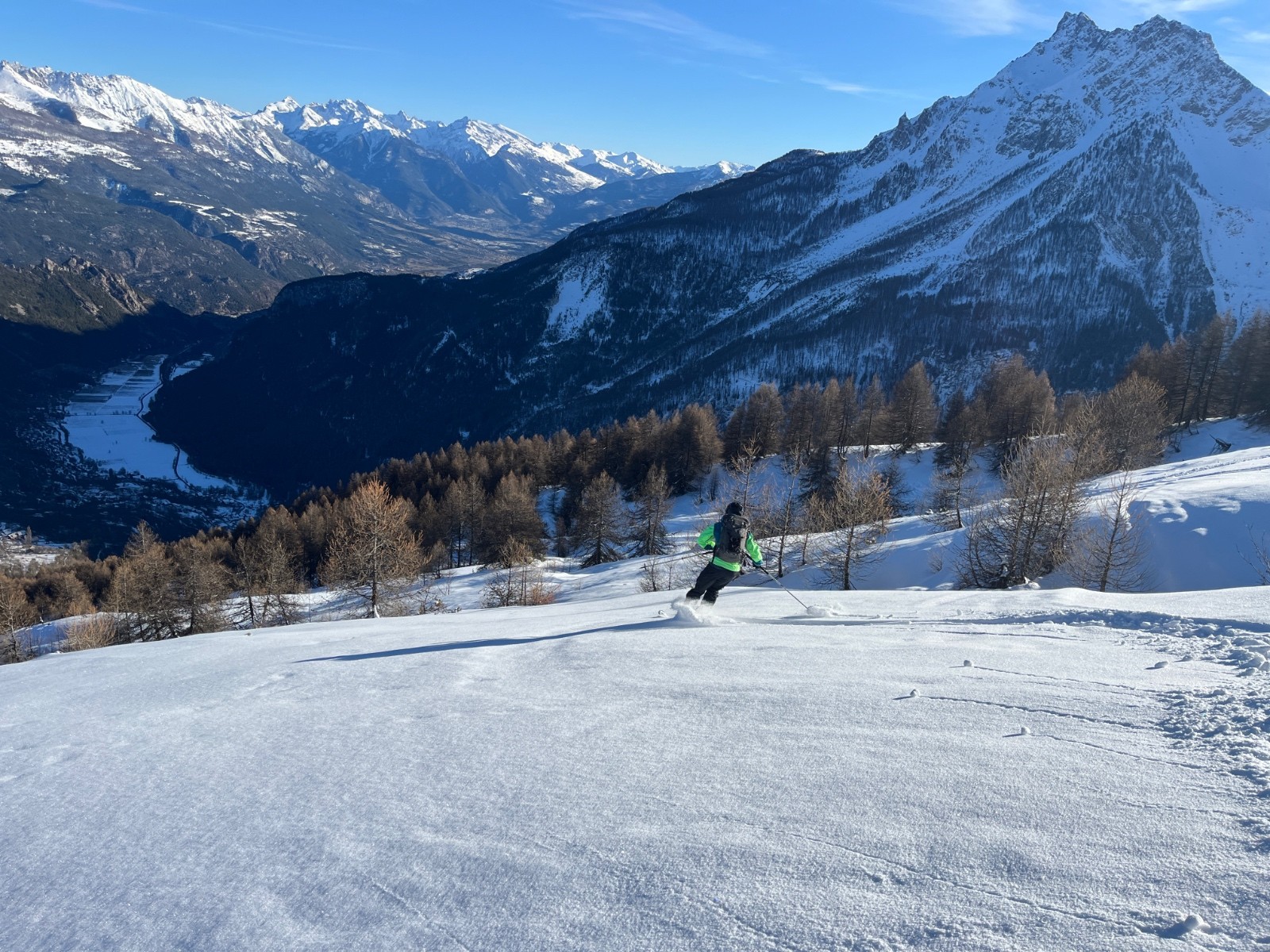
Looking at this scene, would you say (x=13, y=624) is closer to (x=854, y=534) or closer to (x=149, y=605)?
(x=149, y=605)

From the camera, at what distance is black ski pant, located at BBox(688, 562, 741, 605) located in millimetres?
12234

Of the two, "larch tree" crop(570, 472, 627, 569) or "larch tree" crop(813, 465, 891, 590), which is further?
"larch tree" crop(570, 472, 627, 569)

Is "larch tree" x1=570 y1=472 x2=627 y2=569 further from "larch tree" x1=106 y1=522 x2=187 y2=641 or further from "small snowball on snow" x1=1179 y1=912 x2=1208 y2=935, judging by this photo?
"small snowball on snow" x1=1179 y1=912 x2=1208 y2=935

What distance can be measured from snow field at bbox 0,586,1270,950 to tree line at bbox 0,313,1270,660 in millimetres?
24000

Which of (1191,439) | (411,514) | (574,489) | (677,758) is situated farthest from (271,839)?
(1191,439)

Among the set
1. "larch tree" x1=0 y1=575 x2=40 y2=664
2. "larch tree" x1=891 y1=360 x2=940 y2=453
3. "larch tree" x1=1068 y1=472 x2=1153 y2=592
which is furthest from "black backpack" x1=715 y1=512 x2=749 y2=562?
"larch tree" x1=891 y1=360 x2=940 y2=453

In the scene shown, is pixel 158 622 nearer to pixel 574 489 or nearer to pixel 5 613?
pixel 5 613

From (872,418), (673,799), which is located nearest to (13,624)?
(673,799)

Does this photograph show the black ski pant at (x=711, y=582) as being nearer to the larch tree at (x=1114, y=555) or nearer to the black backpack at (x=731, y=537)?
the black backpack at (x=731, y=537)

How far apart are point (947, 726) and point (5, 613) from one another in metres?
56.4

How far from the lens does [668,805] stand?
4.50 meters

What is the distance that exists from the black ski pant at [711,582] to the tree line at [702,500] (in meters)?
21.0

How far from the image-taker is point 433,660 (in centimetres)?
953

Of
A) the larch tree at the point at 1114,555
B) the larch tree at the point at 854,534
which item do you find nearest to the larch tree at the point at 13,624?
the larch tree at the point at 854,534
